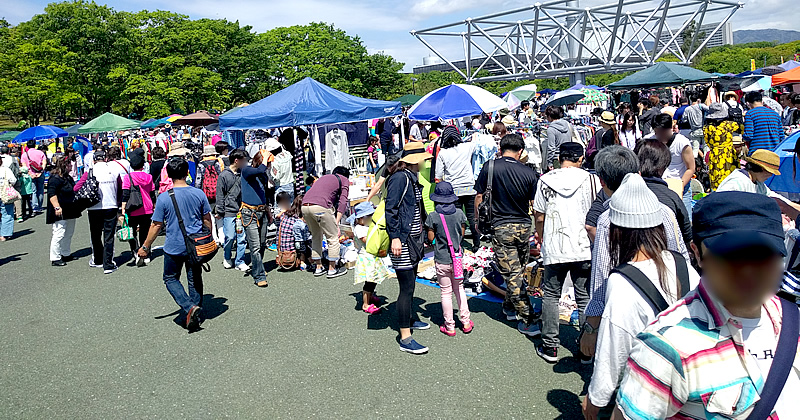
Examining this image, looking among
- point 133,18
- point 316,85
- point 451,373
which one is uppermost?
point 133,18

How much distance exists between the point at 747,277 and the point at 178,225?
509cm

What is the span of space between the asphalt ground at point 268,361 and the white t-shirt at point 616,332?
1659mm

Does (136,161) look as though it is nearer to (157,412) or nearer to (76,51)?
(157,412)

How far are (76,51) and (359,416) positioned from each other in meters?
49.7

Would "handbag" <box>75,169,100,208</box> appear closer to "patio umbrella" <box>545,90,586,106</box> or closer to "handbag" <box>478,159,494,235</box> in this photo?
"handbag" <box>478,159,494,235</box>

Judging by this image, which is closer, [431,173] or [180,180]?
[180,180]

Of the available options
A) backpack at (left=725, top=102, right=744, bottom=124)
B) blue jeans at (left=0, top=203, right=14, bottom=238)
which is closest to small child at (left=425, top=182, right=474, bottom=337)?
backpack at (left=725, top=102, right=744, bottom=124)

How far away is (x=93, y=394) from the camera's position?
4223 millimetres

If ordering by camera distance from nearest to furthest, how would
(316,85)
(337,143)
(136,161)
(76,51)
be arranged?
(136,161)
(316,85)
(337,143)
(76,51)

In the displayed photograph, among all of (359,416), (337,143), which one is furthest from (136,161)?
(359,416)

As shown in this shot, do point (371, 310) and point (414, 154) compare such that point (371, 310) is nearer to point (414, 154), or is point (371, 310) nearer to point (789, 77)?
point (414, 154)

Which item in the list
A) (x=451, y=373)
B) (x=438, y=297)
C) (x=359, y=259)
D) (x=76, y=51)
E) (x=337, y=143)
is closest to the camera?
(x=451, y=373)

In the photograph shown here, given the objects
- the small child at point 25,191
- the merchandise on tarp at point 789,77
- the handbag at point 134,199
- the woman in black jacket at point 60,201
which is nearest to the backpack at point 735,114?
the merchandise on tarp at point 789,77

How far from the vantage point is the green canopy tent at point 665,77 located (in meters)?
13.8
